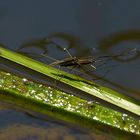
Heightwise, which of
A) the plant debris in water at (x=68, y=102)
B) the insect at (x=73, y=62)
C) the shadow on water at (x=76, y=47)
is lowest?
the plant debris in water at (x=68, y=102)

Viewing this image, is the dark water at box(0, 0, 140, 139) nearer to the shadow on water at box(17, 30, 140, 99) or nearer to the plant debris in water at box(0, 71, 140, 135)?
the shadow on water at box(17, 30, 140, 99)

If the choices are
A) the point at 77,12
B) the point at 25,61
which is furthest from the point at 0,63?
the point at 77,12

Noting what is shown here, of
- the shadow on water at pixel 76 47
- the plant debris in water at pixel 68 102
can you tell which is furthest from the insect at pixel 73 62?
the plant debris in water at pixel 68 102

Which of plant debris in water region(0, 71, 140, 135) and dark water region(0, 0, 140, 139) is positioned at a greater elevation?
dark water region(0, 0, 140, 139)

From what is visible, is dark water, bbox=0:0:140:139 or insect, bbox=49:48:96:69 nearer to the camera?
insect, bbox=49:48:96:69

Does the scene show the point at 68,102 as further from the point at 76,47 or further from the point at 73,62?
the point at 76,47

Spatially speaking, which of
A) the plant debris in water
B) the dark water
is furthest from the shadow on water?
the plant debris in water

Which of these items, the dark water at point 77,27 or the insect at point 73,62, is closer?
the insect at point 73,62

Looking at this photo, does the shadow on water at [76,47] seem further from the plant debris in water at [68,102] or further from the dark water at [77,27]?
the plant debris in water at [68,102]
